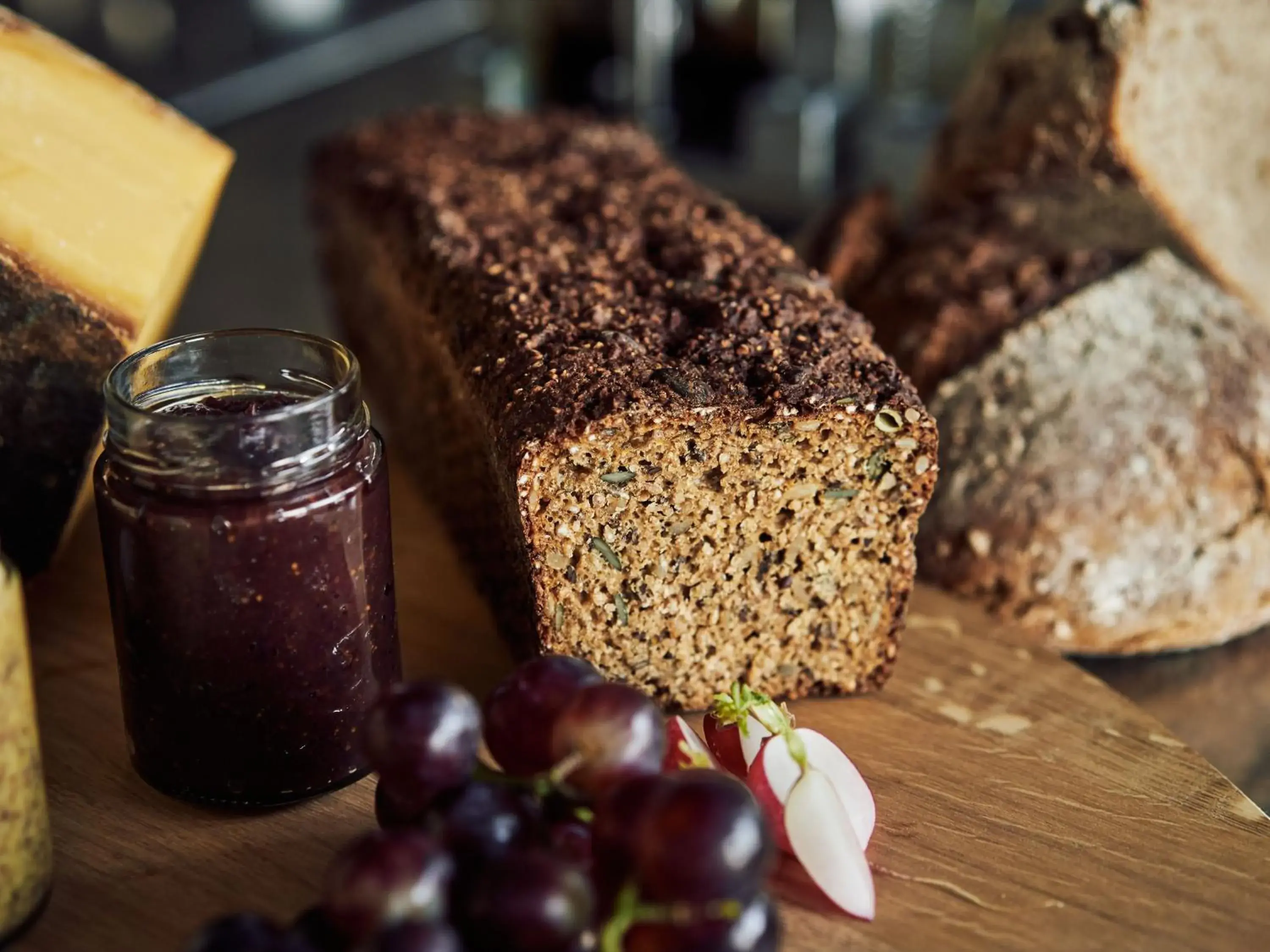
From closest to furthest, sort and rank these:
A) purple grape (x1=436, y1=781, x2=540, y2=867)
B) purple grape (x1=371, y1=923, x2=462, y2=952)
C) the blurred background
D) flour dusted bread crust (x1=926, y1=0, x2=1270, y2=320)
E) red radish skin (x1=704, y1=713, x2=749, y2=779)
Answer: purple grape (x1=371, y1=923, x2=462, y2=952) → purple grape (x1=436, y1=781, x2=540, y2=867) → red radish skin (x1=704, y1=713, x2=749, y2=779) → flour dusted bread crust (x1=926, y1=0, x2=1270, y2=320) → the blurred background

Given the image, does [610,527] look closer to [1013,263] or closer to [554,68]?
[1013,263]

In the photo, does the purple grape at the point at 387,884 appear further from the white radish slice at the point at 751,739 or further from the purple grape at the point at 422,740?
the white radish slice at the point at 751,739

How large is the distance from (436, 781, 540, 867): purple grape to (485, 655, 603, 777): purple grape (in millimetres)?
62

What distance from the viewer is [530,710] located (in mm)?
1174

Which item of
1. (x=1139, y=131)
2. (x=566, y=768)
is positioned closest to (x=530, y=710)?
(x=566, y=768)

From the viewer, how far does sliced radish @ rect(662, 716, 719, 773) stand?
1.24m

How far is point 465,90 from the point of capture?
4.01 metres

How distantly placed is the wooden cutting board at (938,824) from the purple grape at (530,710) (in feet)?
0.90

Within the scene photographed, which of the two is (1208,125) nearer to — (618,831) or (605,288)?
(605,288)

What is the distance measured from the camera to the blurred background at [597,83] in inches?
134

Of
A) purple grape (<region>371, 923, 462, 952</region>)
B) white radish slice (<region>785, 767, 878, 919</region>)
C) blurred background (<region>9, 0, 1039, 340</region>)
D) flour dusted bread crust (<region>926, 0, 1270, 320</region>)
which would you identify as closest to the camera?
purple grape (<region>371, 923, 462, 952</region>)

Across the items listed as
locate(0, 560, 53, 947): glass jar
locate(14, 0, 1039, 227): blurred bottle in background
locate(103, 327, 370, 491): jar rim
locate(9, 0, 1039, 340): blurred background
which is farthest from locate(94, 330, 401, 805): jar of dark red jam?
locate(14, 0, 1039, 227): blurred bottle in background

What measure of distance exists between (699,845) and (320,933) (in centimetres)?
31

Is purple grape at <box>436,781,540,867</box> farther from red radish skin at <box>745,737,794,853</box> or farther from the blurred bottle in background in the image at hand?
the blurred bottle in background
